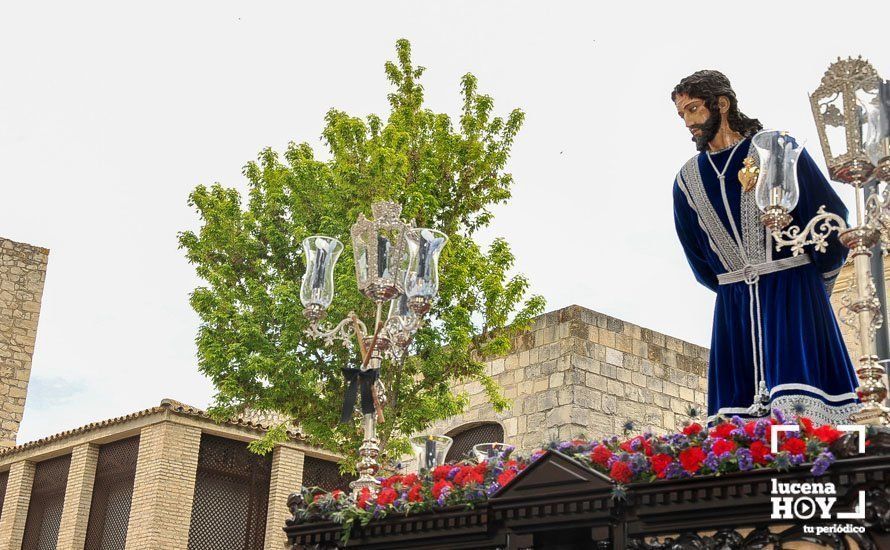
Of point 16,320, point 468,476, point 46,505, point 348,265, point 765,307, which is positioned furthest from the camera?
point 16,320

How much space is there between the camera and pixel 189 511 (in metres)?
18.4

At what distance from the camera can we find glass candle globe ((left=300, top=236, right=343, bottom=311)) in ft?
24.4

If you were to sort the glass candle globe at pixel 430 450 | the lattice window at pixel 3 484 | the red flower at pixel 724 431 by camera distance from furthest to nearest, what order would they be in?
the lattice window at pixel 3 484
the glass candle globe at pixel 430 450
the red flower at pixel 724 431

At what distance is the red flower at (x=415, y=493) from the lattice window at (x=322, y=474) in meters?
14.7

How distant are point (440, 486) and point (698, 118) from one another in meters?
2.62

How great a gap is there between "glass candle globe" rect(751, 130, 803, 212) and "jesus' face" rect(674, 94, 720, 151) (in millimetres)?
927

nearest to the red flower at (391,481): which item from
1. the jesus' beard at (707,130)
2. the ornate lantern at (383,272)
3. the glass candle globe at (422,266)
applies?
the ornate lantern at (383,272)

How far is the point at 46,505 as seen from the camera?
823 inches

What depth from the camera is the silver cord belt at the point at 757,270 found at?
5.87 meters

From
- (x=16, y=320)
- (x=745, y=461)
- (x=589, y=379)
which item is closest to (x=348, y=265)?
(x=589, y=379)

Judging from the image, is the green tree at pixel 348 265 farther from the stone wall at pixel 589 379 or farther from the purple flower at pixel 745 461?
the purple flower at pixel 745 461

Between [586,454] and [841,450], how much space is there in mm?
1272

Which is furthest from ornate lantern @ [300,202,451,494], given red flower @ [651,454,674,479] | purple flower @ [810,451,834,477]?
purple flower @ [810,451,834,477]

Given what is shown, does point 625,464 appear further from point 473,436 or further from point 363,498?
point 473,436
